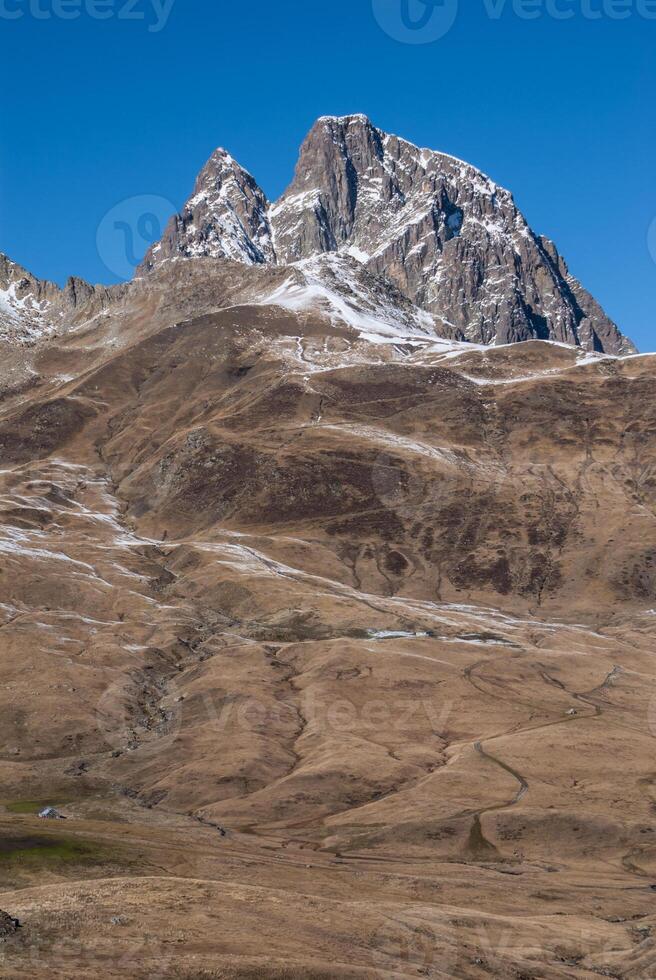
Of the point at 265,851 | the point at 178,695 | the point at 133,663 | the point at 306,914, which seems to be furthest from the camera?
the point at 133,663

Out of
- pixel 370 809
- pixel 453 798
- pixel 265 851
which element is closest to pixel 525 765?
pixel 453 798

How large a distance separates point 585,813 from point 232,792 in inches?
1891

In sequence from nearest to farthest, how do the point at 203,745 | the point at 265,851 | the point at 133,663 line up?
1. the point at 265,851
2. the point at 203,745
3. the point at 133,663

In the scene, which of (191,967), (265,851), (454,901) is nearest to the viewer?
(191,967)

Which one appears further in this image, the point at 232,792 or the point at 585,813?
the point at 232,792

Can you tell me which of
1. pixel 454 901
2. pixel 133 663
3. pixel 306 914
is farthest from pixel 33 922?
pixel 133 663

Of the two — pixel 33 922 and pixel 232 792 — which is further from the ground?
pixel 33 922

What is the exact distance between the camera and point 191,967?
2354 inches

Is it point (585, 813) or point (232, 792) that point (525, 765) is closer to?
point (585, 813)

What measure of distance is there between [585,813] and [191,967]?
261 feet

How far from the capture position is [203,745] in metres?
160

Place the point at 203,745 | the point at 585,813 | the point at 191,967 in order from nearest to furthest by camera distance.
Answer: the point at 191,967 < the point at 585,813 < the point at 203,745

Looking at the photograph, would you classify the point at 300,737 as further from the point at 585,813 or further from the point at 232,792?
the point at 585,813

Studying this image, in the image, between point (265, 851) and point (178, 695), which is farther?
point (178, 695)
